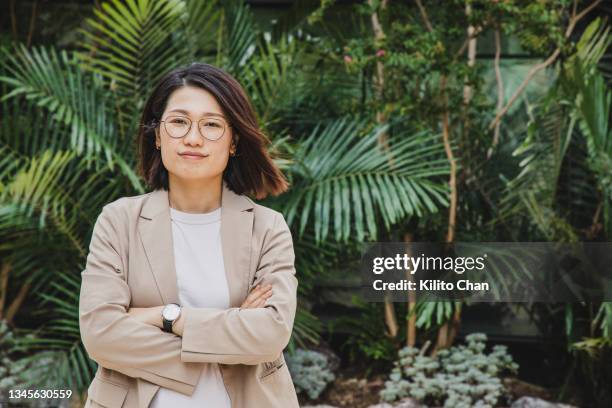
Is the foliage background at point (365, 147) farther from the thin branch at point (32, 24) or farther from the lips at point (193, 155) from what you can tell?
the lips at point (193, 155)

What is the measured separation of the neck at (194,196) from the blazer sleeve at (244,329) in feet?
0.78

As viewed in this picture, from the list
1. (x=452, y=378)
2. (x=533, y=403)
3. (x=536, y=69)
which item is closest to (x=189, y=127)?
(x=452, y=378)

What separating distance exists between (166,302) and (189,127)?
44cm

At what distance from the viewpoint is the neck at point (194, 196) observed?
6.71ft

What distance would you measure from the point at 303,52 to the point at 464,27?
0.95m

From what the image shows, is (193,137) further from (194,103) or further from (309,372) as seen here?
(309,372)

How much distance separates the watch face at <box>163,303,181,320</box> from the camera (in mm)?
1887

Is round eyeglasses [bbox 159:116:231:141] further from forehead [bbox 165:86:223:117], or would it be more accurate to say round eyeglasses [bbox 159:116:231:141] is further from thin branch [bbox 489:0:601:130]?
thin branch [bbox 489:0:601:130]

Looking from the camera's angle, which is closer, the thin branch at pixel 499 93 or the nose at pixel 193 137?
the nose at pixel 193 137

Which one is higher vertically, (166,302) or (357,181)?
(357,181)

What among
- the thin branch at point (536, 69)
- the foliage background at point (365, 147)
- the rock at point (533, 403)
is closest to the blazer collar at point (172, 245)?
the foliage background at point (365, 147)

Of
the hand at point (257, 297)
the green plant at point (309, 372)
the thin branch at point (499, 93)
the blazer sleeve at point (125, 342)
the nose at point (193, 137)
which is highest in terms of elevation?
the thin branch at point (499, 93)

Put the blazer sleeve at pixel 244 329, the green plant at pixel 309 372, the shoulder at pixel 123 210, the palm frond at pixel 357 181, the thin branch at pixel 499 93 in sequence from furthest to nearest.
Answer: the thin branch at pixel 499 93, the green plant at pixel 309 372, the palm frond at pixel 357 181, the shoulder at pixel 123 210, the blazer sleeve at pixel 244 329

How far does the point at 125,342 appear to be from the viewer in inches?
73.2
